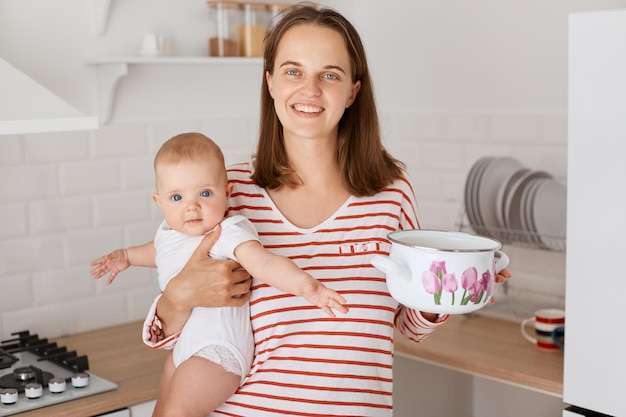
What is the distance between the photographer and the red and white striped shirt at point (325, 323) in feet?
5.54

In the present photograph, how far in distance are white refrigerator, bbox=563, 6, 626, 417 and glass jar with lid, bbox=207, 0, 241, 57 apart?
1.17 metres

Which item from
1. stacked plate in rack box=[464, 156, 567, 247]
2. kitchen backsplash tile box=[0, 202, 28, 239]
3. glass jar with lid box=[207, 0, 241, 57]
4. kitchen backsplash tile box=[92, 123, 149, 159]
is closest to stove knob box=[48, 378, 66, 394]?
kitchen backsplash tile box=[0, 202, 28, 239]

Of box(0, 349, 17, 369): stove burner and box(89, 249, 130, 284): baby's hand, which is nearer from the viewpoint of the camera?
box(89, 249, 130, 284): baby's hand

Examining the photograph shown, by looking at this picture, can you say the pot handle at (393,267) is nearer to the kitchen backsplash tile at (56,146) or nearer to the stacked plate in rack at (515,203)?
the stacked plate in rack at (515,203)

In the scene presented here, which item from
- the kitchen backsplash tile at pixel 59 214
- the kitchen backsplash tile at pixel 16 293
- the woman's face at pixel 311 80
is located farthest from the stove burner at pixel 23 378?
the woman's face at pixel 311 80

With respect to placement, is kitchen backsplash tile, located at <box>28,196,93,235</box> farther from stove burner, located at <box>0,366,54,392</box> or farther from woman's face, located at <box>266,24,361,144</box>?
woman's face, located at <box>266,24,361,144</box>

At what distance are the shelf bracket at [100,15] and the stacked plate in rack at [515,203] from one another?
1131 mm

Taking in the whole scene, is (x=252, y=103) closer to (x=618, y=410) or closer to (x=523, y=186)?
(x=523, y=186)

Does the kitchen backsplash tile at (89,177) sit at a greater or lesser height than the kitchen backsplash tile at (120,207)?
greater

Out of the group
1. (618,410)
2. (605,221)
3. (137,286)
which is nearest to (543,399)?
(618,410)

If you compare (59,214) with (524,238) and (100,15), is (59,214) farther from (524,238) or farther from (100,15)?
(524,238)

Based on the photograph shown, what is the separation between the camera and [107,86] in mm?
2514

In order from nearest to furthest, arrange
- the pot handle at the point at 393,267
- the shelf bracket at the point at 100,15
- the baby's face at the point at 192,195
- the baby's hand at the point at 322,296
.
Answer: the baby's hand at the point at 322,296 → the pot handle at the point at 393,267 → the baby's face at the point at 192,195 → the shelf bracket at the point at 100,15

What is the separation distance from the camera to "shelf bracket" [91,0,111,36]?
2.47 meters
